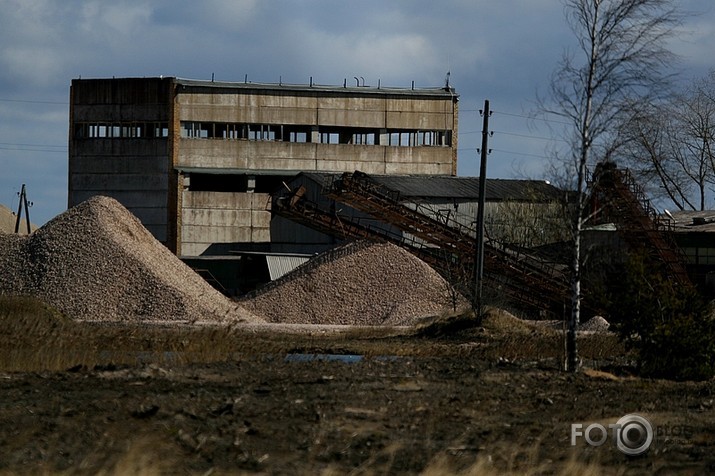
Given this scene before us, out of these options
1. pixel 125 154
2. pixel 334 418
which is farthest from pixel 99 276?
pixel 125 154

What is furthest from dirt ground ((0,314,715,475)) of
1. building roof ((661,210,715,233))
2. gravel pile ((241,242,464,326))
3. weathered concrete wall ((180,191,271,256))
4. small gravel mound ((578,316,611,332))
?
weathered concrete wall ((180,191,271,256))

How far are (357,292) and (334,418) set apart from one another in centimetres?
2986

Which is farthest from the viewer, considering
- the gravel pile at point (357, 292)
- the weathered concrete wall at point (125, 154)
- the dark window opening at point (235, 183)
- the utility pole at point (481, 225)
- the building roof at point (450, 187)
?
the dark window opening at point (235, 183)

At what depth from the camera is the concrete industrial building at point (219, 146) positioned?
65.2 m

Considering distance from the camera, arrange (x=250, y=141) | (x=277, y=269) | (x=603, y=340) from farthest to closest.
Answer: (x=250, y=141), (x=277, y=269), (x=603, y=340)

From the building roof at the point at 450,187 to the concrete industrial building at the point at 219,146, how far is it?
887cm

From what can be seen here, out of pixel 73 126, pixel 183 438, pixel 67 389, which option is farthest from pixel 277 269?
pixel 183 438

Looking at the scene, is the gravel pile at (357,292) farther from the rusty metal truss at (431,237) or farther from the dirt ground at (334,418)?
the dirt ground at (334,418)

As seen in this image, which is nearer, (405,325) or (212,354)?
(212,354)

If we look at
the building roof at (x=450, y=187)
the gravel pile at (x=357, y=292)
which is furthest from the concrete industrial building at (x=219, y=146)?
the gravel pile at (x=357, y=292)

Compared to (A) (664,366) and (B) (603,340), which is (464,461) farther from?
(B) (603,340)

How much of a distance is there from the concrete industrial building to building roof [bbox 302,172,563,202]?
8.87 metres

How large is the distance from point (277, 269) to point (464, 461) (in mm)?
40584

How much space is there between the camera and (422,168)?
69250 millimetres
